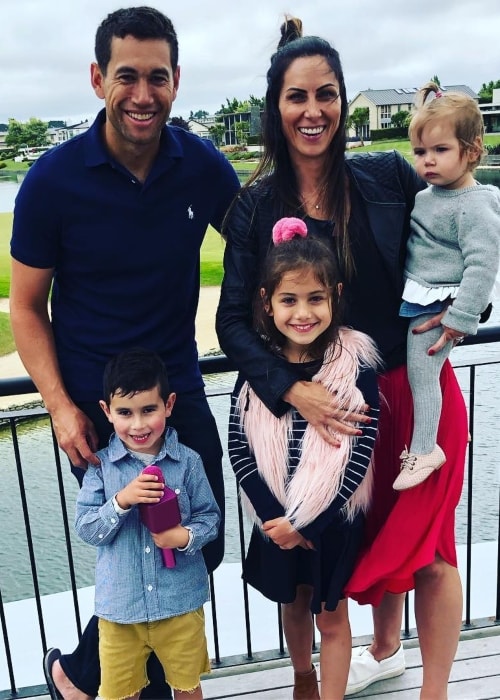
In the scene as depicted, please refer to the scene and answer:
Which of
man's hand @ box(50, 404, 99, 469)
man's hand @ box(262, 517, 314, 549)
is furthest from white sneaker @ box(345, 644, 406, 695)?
man's hand @ box(50, 404, 99, 469)

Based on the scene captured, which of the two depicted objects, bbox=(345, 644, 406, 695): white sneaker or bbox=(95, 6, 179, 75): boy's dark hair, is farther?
bbox=(345, 644, 406, 695): white sneaker

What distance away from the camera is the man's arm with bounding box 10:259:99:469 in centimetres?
161

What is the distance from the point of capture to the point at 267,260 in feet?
5.02

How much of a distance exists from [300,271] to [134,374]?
0.44 meters

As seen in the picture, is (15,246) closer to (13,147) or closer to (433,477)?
(433,477)

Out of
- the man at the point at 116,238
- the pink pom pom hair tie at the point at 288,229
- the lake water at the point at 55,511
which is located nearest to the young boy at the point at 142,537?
the man at the point at 116,238

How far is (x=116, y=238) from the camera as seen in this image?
157 cm

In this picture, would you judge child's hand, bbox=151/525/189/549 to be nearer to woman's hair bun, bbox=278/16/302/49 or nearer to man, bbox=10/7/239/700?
man, bbox=10/7/239/700

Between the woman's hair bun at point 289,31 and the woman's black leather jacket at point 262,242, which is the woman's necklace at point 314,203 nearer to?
the woman's black leather jacket at point 262,242

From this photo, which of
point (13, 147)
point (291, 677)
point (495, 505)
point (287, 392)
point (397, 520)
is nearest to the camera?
point (287, 392)

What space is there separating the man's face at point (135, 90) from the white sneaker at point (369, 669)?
5.09 ft

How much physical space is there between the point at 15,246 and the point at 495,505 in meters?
5.64

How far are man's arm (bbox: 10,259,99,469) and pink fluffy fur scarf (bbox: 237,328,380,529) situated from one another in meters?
0.41

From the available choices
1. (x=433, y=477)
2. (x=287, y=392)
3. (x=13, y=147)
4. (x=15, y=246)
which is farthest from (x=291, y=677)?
(x=13, y=147)
